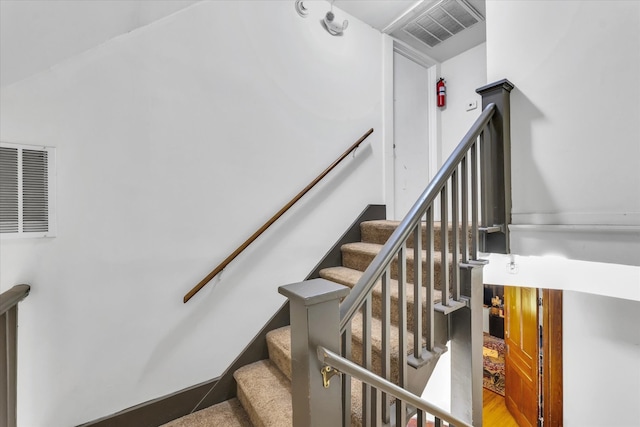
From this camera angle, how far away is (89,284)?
149cm

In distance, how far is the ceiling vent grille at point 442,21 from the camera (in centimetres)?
263

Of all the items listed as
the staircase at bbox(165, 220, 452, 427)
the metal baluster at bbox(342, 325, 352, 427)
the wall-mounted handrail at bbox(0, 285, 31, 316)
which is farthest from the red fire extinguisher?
the wall-mounted handrail at bbox(0, 285, 31, 316)

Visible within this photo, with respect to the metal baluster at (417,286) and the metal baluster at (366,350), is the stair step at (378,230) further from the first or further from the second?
the metal baluster at (366,350)

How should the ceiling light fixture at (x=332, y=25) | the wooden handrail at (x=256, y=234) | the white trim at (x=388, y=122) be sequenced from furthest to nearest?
the white trim at (x=388, y=122) → the ceiling light fixture at (x=332, y=25) → the wooden handrail at (x=256, y=234)

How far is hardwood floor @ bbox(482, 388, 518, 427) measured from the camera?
11.4 ft

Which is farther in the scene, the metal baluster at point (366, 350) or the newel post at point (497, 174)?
the newel post at point (497, 174)

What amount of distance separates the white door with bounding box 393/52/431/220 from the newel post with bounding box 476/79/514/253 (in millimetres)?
1391

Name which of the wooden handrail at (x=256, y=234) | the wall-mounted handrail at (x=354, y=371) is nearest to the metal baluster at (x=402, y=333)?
the wall-mounted handrail at (x=354, y=371)

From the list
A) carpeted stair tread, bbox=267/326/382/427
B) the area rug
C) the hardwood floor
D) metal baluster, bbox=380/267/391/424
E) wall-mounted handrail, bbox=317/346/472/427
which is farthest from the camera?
the area rug

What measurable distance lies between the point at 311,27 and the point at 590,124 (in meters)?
2.15

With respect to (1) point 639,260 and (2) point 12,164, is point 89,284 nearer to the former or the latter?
(2) point 12,164

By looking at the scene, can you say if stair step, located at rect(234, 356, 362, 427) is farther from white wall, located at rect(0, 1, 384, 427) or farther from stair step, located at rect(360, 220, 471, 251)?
stair step, located at rect(360, 220, 471, 251)

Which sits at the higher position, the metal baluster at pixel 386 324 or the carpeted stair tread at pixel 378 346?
the metal baluster at pixel 386 324

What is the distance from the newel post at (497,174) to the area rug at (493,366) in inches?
120
